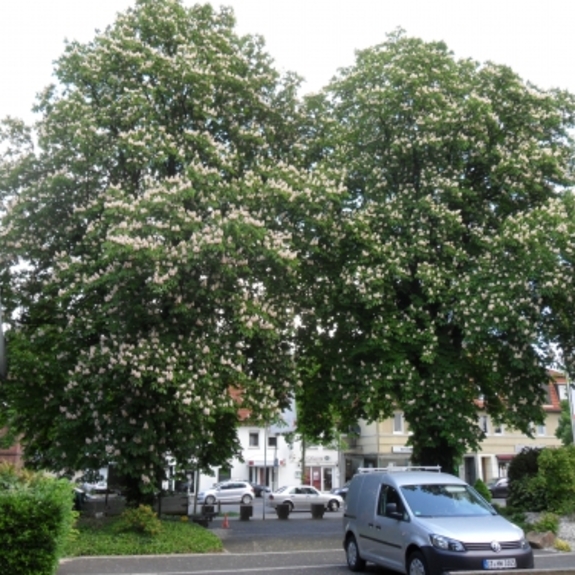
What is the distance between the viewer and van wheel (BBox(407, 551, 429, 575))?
38.3 ft

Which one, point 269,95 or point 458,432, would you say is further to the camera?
point 269,95

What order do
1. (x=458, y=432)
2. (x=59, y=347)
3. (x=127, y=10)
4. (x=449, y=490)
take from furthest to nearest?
(x=127, y=10)
(x=458, y=432)
(x=59, y=347)
(x=449, y=490)

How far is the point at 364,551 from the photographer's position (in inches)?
559

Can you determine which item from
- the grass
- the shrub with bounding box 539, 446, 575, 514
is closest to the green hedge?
the grass

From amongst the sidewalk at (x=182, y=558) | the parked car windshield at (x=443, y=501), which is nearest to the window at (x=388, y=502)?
the parked car windshield at (x=443, y=501)

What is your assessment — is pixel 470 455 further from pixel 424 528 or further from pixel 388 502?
pixel 424 528

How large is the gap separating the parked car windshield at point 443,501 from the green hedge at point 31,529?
573 centimetres

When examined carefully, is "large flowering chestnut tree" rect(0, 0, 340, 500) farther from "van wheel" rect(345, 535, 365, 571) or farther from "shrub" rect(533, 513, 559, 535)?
"shrub" rect(533, 513, 559, 535)

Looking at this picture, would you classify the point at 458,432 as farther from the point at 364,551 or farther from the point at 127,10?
the point at 127,10

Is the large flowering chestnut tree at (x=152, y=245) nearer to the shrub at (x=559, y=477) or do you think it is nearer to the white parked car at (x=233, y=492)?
the shrub at (x=559, y=477)

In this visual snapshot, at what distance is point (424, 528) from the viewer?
472 inches

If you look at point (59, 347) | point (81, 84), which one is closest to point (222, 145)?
point (81, 84)

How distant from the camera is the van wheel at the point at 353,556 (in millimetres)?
14539

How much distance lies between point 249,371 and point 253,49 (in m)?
10.4
